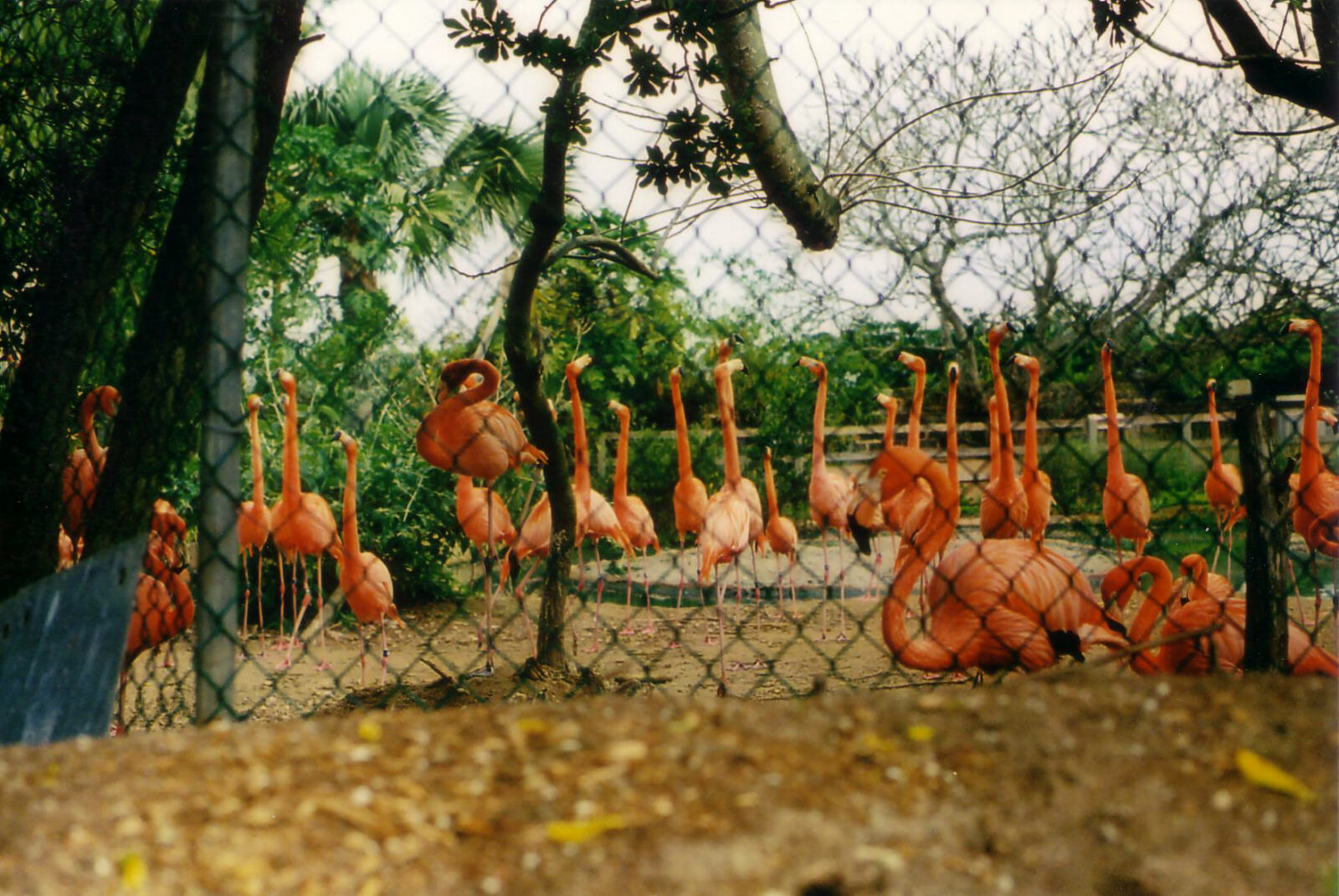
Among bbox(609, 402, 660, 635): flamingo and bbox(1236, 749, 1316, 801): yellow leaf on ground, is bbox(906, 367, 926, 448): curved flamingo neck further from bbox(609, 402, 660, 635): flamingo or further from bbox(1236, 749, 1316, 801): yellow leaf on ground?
bbox(1236, 749, 1316, 801): yellow leaf on ground

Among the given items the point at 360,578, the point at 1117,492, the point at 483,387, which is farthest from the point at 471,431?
the point at 1117,492

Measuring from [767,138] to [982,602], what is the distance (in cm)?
140

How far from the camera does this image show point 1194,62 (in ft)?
7.98

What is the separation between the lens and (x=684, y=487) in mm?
4441

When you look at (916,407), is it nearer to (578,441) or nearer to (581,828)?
(578,441)

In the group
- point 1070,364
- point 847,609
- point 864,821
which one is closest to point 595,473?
point 847,609

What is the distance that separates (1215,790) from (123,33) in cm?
261

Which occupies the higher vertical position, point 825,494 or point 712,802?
point 825,494

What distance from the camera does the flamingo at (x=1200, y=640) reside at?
257 cm

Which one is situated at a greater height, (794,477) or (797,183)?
(797,183)

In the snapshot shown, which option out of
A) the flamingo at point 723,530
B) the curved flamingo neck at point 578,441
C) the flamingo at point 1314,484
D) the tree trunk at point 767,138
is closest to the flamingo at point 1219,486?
the flamingo at point 1314,484

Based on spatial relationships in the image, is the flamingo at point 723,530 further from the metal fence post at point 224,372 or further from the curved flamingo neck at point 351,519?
the metal fence post at point 224,372

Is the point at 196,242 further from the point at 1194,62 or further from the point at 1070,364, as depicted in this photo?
the point at 1070,364

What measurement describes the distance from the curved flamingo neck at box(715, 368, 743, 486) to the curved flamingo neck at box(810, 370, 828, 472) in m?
0.31
